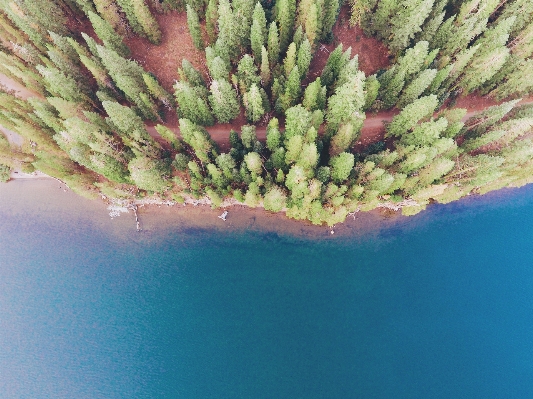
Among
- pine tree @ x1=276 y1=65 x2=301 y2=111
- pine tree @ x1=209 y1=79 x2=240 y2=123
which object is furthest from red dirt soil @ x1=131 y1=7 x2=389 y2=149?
pine tree @ x1=276 y1=65 x2=301 y2=111

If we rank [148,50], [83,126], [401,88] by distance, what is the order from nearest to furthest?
[83,126] < [401,88] < [148,50]

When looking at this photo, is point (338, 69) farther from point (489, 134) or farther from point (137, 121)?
point (137, 121)

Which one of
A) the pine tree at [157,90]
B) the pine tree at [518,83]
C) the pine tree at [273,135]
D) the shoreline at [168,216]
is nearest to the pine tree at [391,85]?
the pine tree at [273,135]

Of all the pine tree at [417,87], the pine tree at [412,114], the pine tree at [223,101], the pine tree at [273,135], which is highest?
the pine tree at [417,87]

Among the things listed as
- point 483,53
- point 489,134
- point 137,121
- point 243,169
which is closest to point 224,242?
point 243,169

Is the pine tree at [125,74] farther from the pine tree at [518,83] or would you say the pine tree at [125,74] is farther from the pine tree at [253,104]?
the pine tree at [518,83]

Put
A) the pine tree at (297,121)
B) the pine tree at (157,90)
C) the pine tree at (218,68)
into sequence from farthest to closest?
1. the pine tree at (157,90)
2. the pine tree at (218,68)
3. the pine tree at (297,121)

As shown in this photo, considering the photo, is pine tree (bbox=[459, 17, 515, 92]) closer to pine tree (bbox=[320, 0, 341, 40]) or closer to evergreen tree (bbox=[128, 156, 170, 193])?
pine tree (bbox=[320, 0, 341, 40])

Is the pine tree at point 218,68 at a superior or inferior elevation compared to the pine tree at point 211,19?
inferior
